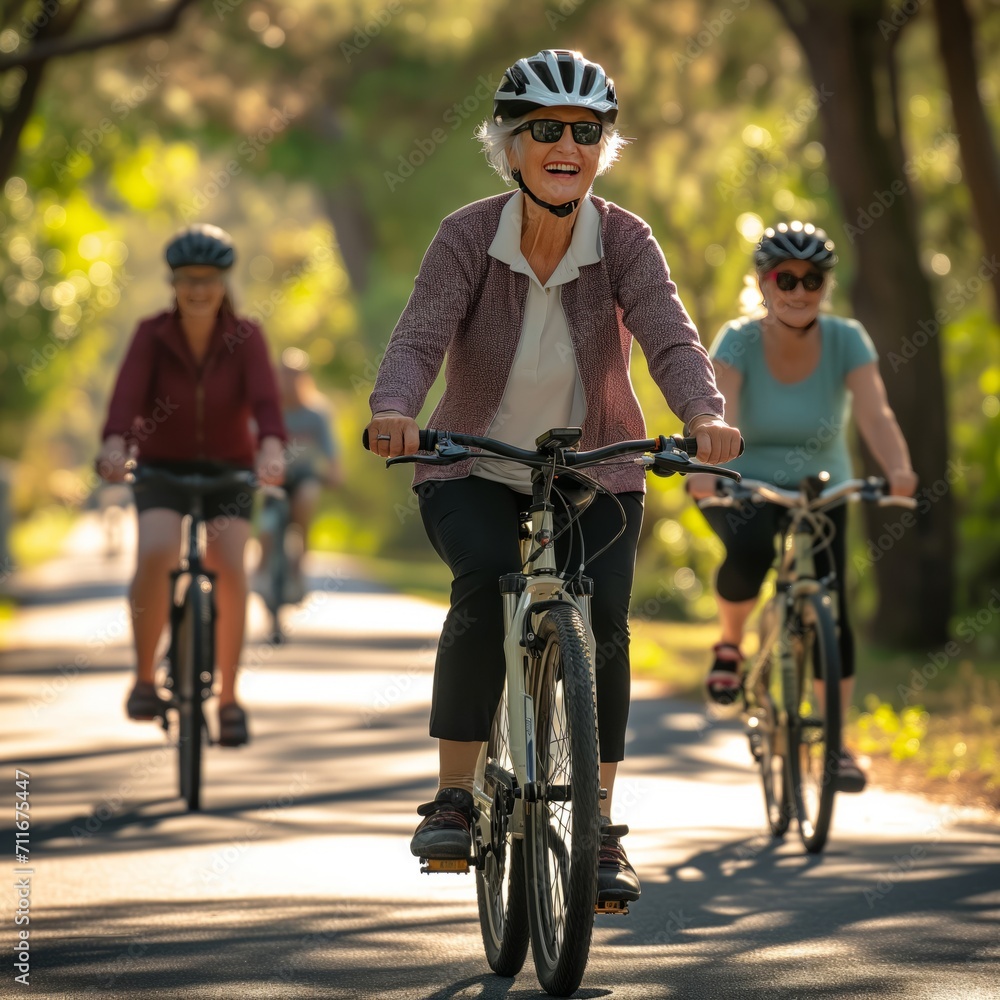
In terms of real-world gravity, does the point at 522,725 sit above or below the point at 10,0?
below

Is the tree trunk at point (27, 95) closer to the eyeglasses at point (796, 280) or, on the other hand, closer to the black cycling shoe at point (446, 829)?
the eyeglasses at point (796, 280)

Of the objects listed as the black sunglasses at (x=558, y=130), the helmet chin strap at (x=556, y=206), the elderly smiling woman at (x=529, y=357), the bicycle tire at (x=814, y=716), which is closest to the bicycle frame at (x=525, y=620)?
the elderly smiling woman at (x=529, y=357)

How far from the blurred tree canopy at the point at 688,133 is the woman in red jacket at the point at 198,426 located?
6122mm

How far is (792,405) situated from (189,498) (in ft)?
7.86

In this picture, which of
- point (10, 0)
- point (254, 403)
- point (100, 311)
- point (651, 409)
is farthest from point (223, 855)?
point (100, 311)

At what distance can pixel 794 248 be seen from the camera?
7.46 m

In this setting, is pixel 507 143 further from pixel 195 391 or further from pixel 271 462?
pixel 195 391

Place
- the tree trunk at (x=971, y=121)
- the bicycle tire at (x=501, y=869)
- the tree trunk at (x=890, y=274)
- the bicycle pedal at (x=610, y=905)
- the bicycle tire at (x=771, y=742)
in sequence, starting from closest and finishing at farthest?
the bicycle pedal at (x=610, y=905) < the bicycle tire at (x=501, y=869) < the bicycle tire at (x=771, y=742) < the tree trunk at (x=890, y=274) < the tree trunk at (x=971, y=121)

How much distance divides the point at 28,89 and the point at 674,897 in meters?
10.9

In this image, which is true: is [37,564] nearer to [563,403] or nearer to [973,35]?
[973,35]

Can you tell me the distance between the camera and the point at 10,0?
16391 mm

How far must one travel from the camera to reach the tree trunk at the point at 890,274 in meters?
13.9

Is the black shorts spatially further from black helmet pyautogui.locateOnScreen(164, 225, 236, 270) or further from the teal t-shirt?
the teal t-shirt

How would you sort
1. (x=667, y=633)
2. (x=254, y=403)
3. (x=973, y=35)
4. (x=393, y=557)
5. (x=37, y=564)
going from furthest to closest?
1. (x=393, y=557)
2. (x=37, y=564)
3. (x=667, y=633)
4. (x=973, y=35)
5. (x=254, y=403)
